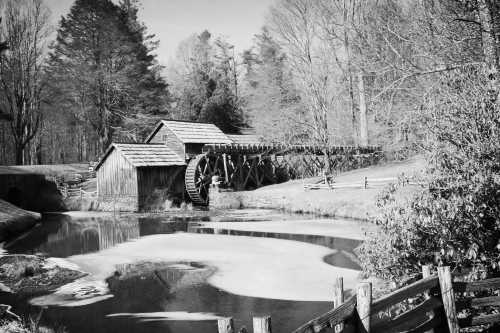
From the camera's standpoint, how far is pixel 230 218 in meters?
23.6

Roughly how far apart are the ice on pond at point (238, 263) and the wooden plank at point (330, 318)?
516 cm

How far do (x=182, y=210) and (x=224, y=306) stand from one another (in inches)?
753

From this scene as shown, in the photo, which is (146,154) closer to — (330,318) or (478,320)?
(478,320)

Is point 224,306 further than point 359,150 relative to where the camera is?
No

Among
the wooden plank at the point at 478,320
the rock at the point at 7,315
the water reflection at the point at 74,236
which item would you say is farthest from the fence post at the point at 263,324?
the water reflection at the point at 74,236

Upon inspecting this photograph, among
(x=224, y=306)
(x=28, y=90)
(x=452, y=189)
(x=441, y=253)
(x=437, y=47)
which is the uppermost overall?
(x=28, y=90)

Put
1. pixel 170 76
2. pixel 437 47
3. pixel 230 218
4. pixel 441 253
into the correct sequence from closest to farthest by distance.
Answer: pixel 441 253
pixel 437 47
pixel 230 218
pixel 170 76

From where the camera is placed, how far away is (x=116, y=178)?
96.9 ft

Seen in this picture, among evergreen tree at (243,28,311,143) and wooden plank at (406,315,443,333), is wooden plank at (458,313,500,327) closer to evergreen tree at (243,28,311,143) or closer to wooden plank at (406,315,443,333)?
wooden plank at (406,315,443,333)

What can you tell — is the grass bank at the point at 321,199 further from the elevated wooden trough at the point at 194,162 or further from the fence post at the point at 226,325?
the fence post at the point at 226,325

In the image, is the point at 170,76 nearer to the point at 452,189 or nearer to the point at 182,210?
the point at 182,210

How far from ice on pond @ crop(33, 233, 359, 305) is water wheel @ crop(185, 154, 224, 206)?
11112 mm

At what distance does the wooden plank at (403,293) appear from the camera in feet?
15.1

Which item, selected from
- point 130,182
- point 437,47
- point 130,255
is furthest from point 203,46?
point 437,47
